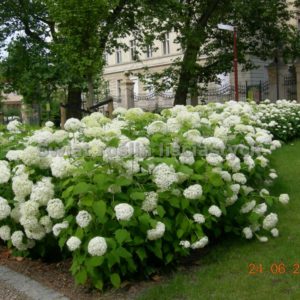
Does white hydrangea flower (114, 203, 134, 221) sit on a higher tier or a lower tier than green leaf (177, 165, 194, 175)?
lower

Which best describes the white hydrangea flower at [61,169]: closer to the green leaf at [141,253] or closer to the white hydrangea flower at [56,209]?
the white hydrangea flower at [56,209]

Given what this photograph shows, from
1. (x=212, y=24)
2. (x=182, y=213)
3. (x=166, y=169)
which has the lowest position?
(x=182, y=213)

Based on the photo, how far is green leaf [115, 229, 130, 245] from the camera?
11.3 ft

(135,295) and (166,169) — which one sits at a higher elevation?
(166,169)

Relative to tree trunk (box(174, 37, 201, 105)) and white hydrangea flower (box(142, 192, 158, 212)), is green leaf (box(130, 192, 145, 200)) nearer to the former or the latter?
white hydrangea flower (box(142, 192, 158, 212))

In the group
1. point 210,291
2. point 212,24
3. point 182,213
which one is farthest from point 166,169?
point 212,24

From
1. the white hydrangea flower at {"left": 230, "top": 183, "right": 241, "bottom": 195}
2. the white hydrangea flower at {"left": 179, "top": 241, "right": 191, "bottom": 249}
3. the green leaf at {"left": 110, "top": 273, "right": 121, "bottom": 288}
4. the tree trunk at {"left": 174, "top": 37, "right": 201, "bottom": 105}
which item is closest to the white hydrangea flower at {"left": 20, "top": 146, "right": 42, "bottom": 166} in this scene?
the green leaf at {"left": 110, "top": 273, "right": 121, "bottom": 288}

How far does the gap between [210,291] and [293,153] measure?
6517 mm

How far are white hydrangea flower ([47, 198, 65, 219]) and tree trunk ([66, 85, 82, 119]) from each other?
53.0 feet

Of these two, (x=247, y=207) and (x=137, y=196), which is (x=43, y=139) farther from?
(x=247, y=207)

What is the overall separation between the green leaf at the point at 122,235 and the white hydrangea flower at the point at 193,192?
23.2 inches

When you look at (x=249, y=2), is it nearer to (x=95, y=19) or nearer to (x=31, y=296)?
(x=95, y=19)

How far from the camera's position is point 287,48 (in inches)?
1079
